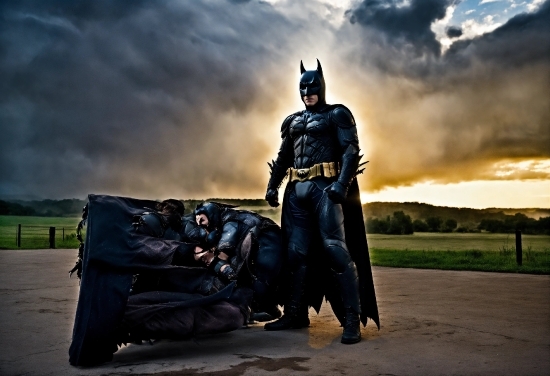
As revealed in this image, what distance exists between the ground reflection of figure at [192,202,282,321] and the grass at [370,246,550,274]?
8210mm

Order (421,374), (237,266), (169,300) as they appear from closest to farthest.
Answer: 1. (421,374)
2. (169,300)
3. (237,266)

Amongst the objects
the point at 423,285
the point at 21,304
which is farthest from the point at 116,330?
the point at 423,285

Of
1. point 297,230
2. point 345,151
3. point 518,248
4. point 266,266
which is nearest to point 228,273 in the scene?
point 266,266

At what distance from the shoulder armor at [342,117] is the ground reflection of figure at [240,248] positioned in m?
1.17

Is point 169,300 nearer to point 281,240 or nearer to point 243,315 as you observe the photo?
point 243,315

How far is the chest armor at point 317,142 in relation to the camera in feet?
17.7

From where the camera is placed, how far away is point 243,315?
4.65 meters

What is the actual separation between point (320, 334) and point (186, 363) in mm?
1596

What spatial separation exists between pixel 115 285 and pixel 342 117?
259 cm

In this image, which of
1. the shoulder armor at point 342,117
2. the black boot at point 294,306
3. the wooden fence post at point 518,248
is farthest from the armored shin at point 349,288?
the wooden fence post at point 518,248

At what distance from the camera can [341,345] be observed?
4.87 meters

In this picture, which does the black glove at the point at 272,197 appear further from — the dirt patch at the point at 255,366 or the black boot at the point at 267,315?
the dirt patch at the point at 255,366

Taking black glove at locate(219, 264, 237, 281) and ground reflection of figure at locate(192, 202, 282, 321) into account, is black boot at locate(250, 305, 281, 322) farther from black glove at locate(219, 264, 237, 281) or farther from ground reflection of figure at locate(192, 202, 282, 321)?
black glove at locate(219, 264, 237, 281)

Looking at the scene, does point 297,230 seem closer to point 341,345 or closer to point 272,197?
point 272,197
